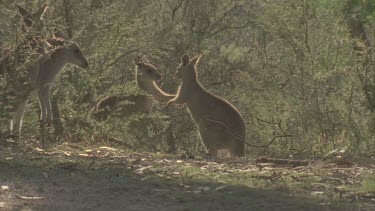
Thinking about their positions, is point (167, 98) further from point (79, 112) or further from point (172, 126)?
point (172, 126)

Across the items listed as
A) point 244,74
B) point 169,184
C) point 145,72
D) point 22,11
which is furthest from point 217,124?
point 244,74

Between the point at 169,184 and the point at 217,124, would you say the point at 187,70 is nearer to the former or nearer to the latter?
the point at 217,124

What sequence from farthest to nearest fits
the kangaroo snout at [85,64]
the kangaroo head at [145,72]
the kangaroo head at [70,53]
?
the kangaroo head at [145,72] → the kangaroo snout at [85,64] → the kangaroo head at [70,53]

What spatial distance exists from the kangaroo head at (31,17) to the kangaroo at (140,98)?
223 cm

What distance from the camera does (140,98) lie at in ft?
44.2

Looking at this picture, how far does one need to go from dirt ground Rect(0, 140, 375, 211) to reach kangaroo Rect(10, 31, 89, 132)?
2.22 metres

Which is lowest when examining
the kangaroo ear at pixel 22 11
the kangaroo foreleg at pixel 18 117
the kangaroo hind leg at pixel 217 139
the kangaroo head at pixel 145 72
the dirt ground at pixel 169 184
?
the dirt ground at pixel 169 184

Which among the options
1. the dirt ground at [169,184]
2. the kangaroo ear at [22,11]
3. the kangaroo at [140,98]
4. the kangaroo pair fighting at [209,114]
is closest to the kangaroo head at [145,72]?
the kangaroo at [140,98]

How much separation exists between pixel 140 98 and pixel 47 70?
7.45ft

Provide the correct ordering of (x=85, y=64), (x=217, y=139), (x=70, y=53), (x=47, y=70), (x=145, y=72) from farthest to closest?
(x=145, y=72)
(x=85, y=64)
(x=70, y=53)
(x=47, y=70)
(x=217, y=139)

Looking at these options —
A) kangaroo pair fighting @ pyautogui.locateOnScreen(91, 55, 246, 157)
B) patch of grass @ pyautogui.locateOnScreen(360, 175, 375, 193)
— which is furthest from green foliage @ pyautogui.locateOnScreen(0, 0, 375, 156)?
patch of grass @ pyautogui.locateOnScreen(360, 175, 375, 193)

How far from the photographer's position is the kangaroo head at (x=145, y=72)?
545 inches

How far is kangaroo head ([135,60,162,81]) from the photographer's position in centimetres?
1384

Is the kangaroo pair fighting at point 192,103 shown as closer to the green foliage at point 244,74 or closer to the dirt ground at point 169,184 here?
the green foliage at point 244,74
